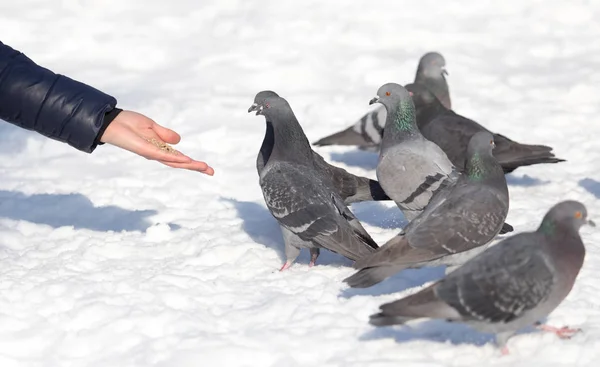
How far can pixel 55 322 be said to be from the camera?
209 inches

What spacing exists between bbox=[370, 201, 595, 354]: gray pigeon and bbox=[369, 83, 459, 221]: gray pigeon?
6.49ft

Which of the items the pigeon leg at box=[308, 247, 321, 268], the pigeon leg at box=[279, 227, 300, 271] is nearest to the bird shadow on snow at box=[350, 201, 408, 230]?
the pigeon leg at box=[308, 247, 321, 268]

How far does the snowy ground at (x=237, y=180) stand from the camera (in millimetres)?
5035

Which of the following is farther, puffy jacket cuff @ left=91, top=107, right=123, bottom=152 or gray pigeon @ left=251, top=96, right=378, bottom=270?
gray pigeon @ left=251, top=96, right=378, bottom=270

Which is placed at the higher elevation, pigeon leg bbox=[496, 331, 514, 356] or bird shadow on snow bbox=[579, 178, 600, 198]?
bird shadow on snow bbox=[579, 178, 600, 198]

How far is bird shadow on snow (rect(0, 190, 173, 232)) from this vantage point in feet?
23.9

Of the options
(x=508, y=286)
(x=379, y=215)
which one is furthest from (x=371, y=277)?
(x=379, y=215)

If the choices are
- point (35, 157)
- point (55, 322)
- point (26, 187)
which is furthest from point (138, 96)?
point (55, 322)

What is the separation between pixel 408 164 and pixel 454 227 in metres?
1.37

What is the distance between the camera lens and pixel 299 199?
6.38 metres

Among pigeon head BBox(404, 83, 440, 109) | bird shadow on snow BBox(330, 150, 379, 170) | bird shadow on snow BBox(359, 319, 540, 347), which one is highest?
pigeon head BBox(404, 83, 440, 109)

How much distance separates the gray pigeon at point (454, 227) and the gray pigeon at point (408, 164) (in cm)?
76

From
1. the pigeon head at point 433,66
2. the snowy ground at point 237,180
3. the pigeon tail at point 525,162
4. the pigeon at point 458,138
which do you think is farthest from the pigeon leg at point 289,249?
the pigeon head at point 433,66

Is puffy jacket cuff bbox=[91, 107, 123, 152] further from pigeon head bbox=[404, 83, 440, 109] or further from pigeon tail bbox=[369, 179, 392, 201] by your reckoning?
pigeon head bbox=[404, 83, 440, 109]
